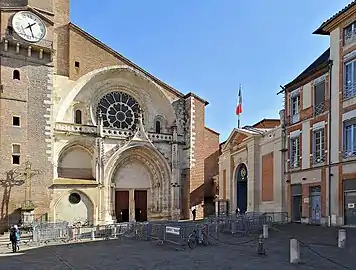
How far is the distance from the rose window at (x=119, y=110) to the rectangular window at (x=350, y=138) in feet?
69.5

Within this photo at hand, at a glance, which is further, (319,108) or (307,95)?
(307,95)

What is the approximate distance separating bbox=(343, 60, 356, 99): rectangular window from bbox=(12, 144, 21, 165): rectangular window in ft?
71.5

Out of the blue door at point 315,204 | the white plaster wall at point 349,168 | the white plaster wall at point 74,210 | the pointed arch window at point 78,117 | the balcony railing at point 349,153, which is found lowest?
the white plaster wall at point 74,210

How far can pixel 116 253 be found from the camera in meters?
17.8

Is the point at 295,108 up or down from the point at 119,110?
down

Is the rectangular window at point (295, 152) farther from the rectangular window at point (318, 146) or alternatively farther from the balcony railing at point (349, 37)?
the balcony railing at point (349, 37)

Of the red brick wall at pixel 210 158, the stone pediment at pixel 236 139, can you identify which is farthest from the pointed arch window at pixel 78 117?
the stone pediment at pixel 236 139

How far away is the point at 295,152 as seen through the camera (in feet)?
92.7

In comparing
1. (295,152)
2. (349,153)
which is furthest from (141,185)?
(349,153)

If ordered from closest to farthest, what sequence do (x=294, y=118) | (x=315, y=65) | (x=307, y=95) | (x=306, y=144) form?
(x=306, y=144), (x=307, y=95), (x=315, y=65), (x=294, y=118)

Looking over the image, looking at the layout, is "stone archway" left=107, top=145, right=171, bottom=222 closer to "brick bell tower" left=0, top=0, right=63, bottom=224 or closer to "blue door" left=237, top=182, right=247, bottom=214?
"blue door" left=237, top=182, right=247, bottom=214

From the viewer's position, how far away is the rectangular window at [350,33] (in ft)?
76.0

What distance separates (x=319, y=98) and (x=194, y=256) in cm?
1391

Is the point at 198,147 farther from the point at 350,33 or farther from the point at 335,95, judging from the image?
the point at 350,33
